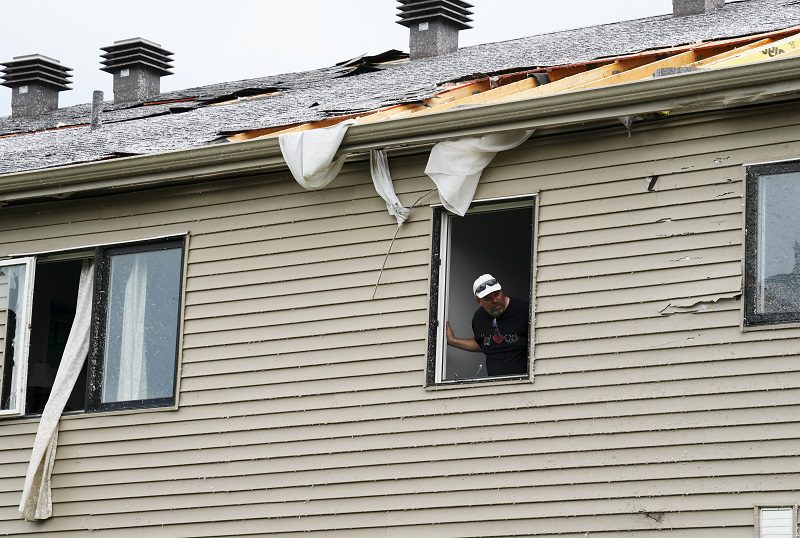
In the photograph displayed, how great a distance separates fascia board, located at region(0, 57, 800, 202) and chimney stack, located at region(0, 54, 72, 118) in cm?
881

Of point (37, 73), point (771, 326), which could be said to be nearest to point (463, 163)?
point (771, 326)

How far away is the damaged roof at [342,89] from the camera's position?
42.8 feet

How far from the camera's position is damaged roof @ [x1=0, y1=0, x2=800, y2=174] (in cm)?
1304

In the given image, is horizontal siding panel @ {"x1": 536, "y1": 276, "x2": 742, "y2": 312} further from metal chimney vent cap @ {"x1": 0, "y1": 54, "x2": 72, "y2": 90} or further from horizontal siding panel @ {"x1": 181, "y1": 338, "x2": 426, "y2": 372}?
metal chimney vent cap @ {"x1": 0, "y1": 54, "x2": 72, "y2": 90}

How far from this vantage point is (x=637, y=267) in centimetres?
1052

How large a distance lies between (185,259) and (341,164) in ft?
5.74

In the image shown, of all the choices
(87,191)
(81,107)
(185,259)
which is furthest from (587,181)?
(81,107)

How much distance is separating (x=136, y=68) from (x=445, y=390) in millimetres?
10739

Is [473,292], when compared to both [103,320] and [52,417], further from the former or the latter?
[52,417]

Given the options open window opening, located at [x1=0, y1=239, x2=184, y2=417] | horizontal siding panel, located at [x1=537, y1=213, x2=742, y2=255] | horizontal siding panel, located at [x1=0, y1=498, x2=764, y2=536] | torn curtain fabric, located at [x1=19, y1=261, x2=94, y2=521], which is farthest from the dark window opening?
horizontal siding panel, located at [x1=537, y1=213, x2=742, y2=255]

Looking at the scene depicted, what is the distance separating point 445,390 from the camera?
11.1 m

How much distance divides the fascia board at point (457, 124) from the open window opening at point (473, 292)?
2.27 ft

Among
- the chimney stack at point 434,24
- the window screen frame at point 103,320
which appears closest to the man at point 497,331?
the window screen frame at point 103,320

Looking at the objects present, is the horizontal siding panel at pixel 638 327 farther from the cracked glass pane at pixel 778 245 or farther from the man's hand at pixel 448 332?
the man's hand at pixel 448 332
